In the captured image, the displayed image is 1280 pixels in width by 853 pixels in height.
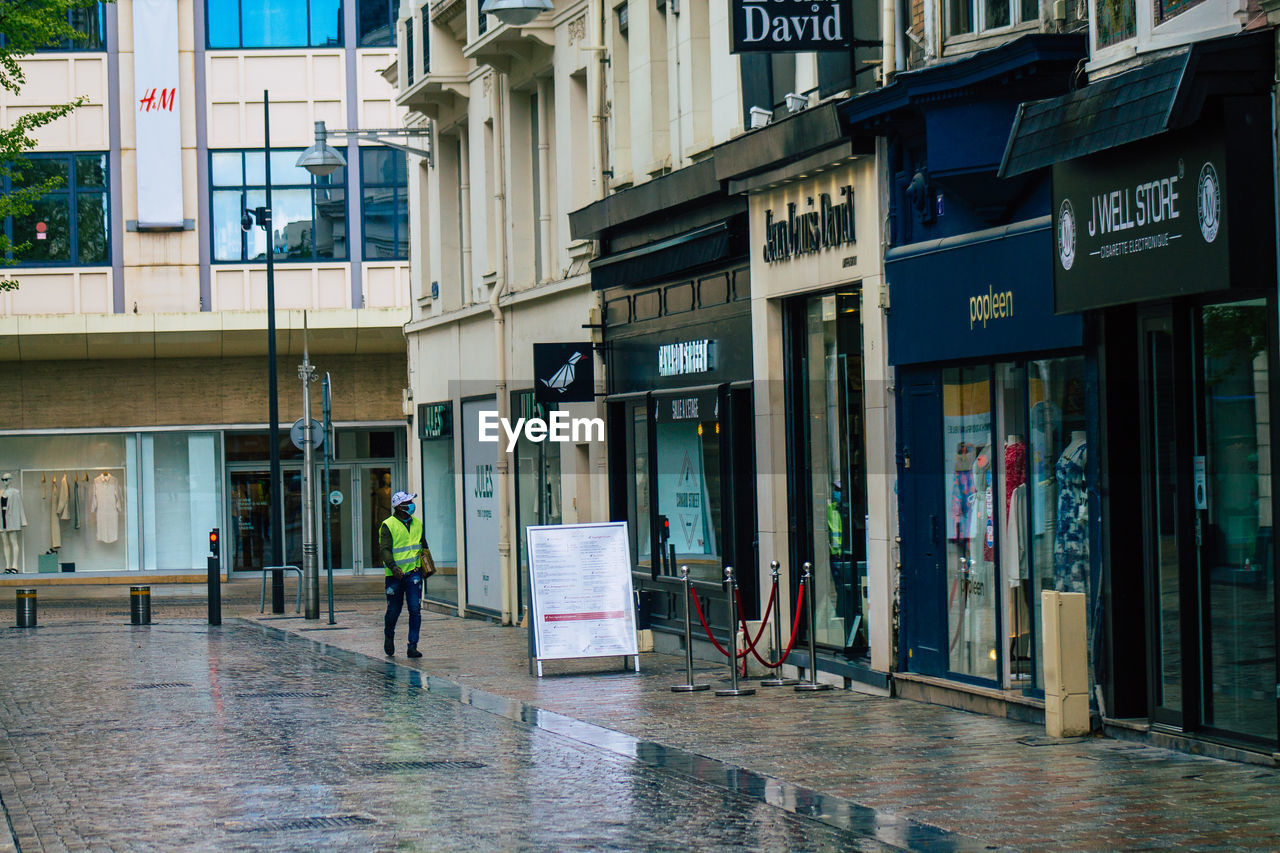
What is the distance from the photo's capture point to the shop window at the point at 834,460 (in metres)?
16.2

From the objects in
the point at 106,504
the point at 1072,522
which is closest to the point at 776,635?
the point at 1072,522

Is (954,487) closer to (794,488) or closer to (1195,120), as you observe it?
(794,488)

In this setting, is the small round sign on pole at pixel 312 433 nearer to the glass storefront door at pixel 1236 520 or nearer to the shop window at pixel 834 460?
the shop window at pixel 834 460

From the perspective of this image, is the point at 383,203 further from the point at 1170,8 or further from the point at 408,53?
the point at 1170,8

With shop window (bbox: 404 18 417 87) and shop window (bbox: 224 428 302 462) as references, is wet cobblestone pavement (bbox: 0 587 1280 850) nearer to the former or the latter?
shop window (bbox: 404 18 417 87)

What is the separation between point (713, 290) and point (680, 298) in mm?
972

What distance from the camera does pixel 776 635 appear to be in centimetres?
1680

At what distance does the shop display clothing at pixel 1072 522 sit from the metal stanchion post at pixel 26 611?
1828 centimetres

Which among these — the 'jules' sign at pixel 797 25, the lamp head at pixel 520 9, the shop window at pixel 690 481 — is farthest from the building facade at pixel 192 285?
the 'jules' sign at pixel 797 25

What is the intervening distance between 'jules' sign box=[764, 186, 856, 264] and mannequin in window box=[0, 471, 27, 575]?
28198 millimetres

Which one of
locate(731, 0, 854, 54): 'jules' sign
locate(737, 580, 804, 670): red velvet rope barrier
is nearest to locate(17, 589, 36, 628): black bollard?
locate(737, 580, 804, 670): red velvet rope barrier

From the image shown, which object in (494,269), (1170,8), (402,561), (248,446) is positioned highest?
(494,269)

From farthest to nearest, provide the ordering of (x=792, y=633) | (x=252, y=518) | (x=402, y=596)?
(x=252, y=518), (x=402, y=596), (x=792, y=633)

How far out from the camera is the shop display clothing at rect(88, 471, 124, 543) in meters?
41.3
